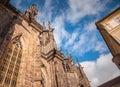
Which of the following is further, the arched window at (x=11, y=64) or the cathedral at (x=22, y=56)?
the cathedral at (x=22, y=56)

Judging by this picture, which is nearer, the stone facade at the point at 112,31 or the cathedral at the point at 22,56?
the stone facade at the point at 112,31

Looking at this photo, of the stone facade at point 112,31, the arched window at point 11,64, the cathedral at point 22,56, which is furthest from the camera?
the cathedral at point 22,56

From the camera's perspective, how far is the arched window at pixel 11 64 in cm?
812

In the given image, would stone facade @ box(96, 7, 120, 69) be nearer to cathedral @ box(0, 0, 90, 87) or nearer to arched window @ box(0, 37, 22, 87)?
cathedral @ box(0, 0, 90, 87)

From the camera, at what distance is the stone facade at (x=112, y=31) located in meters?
7.44

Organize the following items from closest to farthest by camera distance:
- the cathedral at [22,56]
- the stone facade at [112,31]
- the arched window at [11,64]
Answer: the stone facade at [112,31]
the arched window at [11,64]
the cathedral at [22,56]

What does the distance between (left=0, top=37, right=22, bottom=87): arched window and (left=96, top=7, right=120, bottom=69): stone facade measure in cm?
661

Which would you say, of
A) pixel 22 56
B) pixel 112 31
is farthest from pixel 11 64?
pixel 112 31

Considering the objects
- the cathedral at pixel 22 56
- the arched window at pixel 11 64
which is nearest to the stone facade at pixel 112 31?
the cathedral at pixel 22 56

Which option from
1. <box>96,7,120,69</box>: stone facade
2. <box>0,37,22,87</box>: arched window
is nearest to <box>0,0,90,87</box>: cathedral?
<box>0,37,22,87</box>: arched window

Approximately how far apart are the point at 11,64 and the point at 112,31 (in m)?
7.41

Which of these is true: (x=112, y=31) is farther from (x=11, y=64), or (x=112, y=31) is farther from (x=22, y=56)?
(x=11, y=64)

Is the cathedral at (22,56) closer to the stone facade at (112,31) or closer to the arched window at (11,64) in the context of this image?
the arched window at (11,64)

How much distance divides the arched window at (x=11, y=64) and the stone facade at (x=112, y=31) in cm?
661
